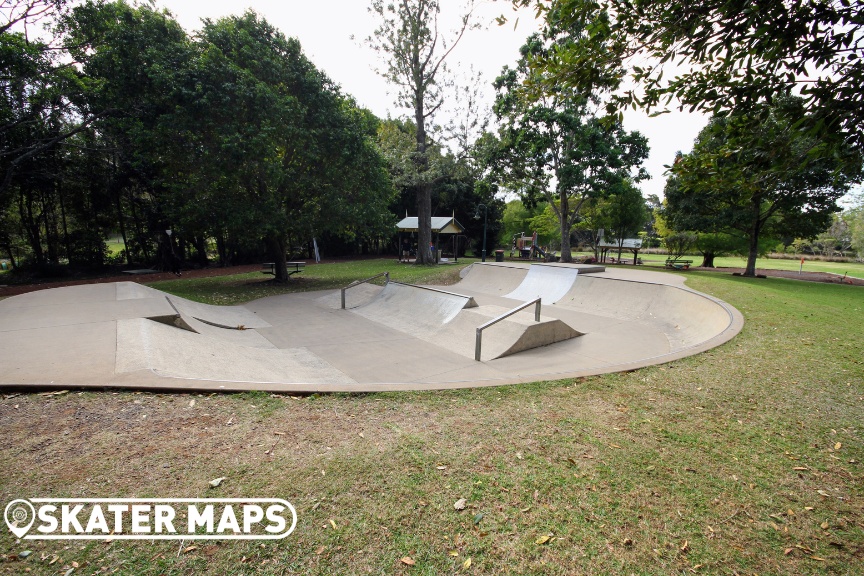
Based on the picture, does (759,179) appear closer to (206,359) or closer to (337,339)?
(206,359)

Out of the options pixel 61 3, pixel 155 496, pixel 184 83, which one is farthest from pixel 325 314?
pixel 61 3

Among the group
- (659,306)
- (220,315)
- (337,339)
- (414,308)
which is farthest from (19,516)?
(659,306)

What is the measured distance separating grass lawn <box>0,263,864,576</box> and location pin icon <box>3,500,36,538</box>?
10 cm

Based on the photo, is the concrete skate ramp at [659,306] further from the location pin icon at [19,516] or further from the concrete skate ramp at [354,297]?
the location pin icon at [19,516]

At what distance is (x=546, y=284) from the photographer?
47.5 feet

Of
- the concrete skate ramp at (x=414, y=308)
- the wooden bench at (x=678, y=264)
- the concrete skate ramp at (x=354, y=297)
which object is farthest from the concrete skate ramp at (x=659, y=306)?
the wooden bench at (x=678, y=264)

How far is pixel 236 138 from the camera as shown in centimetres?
1299

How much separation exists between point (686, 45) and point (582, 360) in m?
4.97

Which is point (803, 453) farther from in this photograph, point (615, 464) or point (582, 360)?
point (582, 360)

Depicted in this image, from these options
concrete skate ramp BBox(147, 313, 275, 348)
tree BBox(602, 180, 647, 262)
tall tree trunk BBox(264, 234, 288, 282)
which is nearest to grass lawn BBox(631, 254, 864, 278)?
tree BBox(602, 180, 647, 262)

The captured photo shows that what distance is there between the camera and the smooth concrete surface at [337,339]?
16.4 feet

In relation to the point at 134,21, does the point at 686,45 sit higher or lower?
lower

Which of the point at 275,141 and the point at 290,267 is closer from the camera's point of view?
the point at 275,141

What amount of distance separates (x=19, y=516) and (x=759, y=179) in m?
5.91
